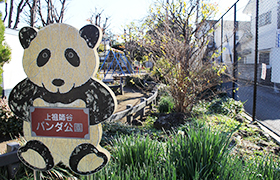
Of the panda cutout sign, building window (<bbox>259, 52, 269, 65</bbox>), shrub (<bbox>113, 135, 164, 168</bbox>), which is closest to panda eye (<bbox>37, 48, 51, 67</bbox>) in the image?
the panda cutout sign

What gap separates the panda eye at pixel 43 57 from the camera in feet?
6.61

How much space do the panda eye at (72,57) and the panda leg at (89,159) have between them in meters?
0.76

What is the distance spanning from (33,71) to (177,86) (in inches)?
156

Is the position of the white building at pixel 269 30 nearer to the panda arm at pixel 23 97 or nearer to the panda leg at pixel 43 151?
the panda arm at pixel 23 97

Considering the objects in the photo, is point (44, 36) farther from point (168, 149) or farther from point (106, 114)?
point (168, 149)

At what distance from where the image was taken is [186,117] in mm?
5359

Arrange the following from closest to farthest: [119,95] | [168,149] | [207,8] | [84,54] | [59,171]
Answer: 1. [84,54]
2. [168,149]
3. [59,171]
4. [207,8]
5. [119,95]

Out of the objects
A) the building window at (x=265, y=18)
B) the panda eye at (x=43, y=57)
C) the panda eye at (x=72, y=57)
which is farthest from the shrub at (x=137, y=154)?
the building window at (x=265, y=18)

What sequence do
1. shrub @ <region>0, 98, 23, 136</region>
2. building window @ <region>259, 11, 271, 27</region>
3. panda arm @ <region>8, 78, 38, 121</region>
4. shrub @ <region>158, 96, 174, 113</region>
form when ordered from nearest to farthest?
1. panda arm @ <region>8, 78, 38, 121</region>
2. shrub @ <region>0, 98, 23, 136</region>
3. shrub @ <region>158, 96, 174, 113</region>
4. building window @ <region>259, 11, 271, 27</region>

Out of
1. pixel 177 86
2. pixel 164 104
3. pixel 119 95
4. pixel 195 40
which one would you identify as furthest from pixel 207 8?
pixel 119 95

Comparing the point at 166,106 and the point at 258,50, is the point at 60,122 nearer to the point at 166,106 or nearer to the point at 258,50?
the point at 166,106

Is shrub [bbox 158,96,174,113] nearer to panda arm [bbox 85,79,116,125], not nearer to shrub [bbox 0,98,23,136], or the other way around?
shrub [bbox 0,98,23,136]

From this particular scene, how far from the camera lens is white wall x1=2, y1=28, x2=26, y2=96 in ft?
25.9

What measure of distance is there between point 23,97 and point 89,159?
2.90ft
